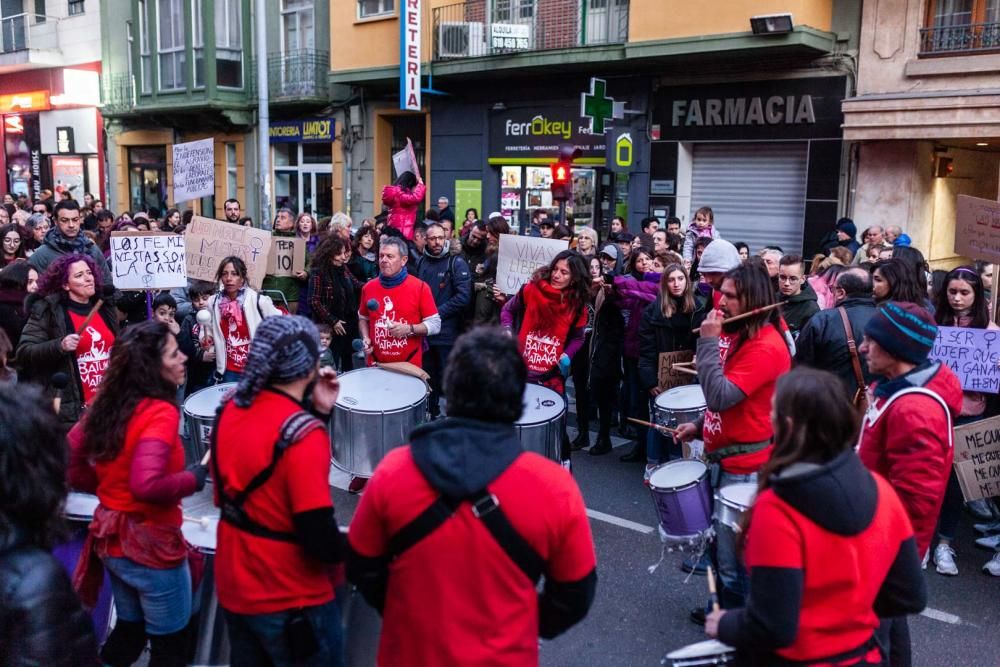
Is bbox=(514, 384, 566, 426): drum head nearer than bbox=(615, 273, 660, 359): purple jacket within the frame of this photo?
Yes

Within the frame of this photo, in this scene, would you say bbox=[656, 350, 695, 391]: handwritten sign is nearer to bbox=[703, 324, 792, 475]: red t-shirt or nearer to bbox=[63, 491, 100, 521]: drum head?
bbox=[703, 324, 792, 475]: red t-shirt

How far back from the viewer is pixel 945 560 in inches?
214

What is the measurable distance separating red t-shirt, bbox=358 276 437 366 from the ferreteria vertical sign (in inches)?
461

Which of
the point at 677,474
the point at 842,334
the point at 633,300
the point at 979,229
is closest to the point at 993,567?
the point at 842,334

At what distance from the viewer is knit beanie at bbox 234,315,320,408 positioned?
281 centimetres

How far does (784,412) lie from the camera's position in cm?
251

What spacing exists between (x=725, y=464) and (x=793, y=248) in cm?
1107

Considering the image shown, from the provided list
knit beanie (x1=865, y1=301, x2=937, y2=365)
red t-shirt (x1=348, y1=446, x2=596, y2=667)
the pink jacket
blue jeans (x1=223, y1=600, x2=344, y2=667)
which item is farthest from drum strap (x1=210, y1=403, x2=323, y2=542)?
the pink jacket

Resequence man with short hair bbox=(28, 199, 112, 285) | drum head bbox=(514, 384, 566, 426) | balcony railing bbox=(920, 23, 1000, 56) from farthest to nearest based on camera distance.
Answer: balcony railing bbox=(920, 23, 1000, 56)
man with short hair bbox=(28, 199, 112, 285)
drum head bbox=(514, 384, 566, 426)

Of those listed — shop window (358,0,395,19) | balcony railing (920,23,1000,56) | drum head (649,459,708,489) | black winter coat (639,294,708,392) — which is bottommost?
drum head (649,459,708,489)

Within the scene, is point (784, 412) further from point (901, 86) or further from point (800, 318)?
point (901, 86)

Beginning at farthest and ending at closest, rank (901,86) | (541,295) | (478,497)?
1. (901,86)
2. (541,295)
3. (478,497)

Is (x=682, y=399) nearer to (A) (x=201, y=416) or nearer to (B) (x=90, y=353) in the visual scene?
(A) (x=201, y=416)

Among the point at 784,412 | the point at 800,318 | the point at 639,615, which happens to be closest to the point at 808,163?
the point at 800,318
